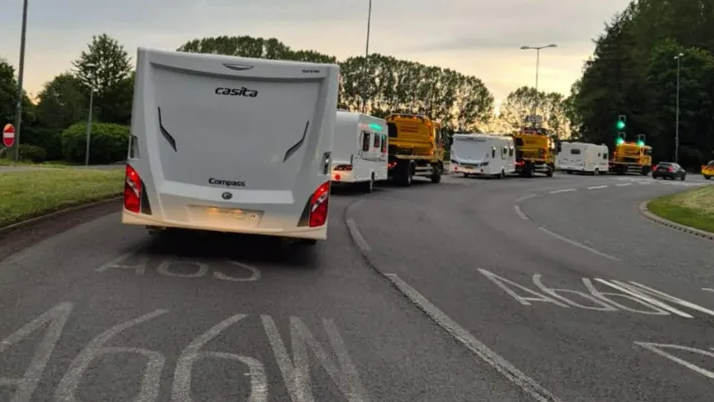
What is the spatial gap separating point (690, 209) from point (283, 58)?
2384 inches

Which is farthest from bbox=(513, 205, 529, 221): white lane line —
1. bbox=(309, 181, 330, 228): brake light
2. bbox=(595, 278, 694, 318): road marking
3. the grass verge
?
bbox=(309, 181, 330, 228): brake light

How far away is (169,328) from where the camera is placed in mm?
6902

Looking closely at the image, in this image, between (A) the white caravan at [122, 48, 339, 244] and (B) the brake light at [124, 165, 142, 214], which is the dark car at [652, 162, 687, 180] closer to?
(A) the white caravan at [122, 48, 339, 244]

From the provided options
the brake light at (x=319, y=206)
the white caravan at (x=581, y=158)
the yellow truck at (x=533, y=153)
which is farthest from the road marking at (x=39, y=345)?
the white caravan at (x=581, y=158)

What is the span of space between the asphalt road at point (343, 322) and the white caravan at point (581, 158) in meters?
50.6

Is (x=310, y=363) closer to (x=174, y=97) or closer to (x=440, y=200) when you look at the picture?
(x=174, y=97)

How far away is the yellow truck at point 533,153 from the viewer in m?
51.6

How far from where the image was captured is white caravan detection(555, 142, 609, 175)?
2509 inches

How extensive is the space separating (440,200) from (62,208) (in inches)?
510

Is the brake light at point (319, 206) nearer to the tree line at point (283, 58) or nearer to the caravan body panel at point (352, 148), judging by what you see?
the caravan body panel at point (352, 148)

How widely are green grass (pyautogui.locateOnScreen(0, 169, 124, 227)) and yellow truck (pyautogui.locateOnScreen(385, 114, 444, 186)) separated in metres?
11.9

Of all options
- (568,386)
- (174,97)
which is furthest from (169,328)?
(174,97)

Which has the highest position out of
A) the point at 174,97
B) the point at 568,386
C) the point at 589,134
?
the point at 589,134

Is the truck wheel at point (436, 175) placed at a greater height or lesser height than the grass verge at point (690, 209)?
greater
